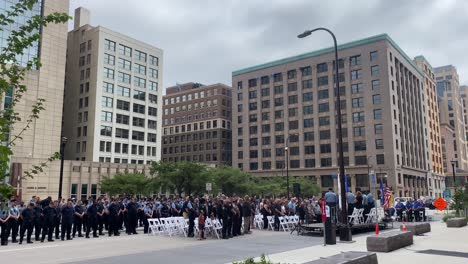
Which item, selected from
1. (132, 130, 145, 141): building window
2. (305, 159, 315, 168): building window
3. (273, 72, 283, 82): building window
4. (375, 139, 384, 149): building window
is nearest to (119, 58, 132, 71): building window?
(132, 130, 145, 141): building window

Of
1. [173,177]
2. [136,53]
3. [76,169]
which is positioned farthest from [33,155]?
[136,53]

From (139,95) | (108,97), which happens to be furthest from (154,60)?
(108,97)

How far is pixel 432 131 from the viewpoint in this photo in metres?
117

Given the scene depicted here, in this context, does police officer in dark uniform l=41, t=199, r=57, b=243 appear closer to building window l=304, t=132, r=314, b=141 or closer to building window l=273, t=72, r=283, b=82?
building window l=304, t=132, r=314, b=141

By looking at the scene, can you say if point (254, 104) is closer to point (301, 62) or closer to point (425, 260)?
point (301, 62)

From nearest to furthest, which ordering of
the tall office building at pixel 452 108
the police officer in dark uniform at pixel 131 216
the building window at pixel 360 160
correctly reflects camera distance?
the police officer in dark uniform at pixel 131 216 < the building window at pixel 360 160 < the tall office building at pixel 452 108

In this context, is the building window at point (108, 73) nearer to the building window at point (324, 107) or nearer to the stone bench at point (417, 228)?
the building window at point (324, 107)

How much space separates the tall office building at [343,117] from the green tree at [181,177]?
29406 mm

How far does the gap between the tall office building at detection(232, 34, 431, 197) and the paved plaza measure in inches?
2420

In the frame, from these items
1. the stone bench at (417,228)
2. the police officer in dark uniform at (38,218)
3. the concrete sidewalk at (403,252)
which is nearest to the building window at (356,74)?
the stone bench at (417,228)

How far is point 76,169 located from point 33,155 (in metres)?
7.83

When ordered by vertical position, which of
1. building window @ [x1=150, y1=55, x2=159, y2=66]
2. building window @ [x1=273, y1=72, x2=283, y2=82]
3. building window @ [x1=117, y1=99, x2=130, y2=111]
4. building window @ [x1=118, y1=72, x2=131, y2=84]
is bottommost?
building window @ [x1=117, y1=99, x2=130, y2=111]

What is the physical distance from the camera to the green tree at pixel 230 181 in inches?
2451

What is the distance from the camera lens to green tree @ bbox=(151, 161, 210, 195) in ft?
A: 172
